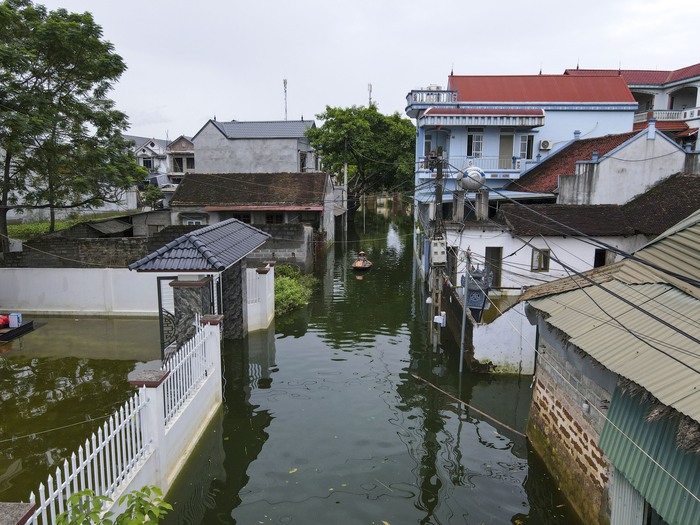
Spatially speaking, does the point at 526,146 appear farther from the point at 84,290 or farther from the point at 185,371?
the point at 185,371

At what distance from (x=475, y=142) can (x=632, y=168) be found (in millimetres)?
8554

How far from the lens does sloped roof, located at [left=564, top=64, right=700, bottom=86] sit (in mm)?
34969

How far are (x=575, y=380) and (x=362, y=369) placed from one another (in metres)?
6.80

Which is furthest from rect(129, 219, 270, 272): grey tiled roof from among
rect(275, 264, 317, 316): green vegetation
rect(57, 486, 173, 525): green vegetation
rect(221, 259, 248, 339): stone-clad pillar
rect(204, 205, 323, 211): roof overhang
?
rect(204, 205, 323, 211): roof overhang

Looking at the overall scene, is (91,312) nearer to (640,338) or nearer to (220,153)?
(640,338)

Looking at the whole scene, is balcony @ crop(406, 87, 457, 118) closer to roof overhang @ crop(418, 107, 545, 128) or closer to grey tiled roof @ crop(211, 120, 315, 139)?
roof overhang @ crop(418, 107, 545, 128)

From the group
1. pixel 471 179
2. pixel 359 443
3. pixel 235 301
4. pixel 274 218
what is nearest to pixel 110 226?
pixel 274 218

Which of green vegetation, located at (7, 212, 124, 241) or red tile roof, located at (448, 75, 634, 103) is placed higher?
red tile roof, located at (448, 75, 634, 103)

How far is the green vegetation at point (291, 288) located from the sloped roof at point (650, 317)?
12.3 m

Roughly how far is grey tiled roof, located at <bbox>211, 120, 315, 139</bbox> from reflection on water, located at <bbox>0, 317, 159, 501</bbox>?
74.6 feet

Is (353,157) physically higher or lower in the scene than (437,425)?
higher

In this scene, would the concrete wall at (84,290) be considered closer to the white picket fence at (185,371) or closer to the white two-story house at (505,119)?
the white picket fence at (185,371)

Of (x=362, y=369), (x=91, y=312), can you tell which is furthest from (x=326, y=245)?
(x=362, y=369)

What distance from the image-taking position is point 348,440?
1006cm
